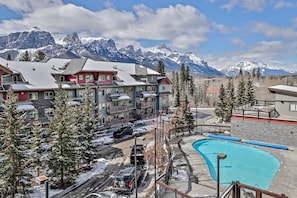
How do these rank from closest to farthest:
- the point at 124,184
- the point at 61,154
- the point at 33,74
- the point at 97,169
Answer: the point at 124,184
the point at 61,154
the point at 97,169
the point at 33,74

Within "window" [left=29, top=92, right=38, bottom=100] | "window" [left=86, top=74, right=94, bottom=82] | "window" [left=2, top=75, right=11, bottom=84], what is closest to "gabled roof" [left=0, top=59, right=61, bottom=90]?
"window" [left=29, top=92, right=38, bottom=100]

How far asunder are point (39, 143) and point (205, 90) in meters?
67.5

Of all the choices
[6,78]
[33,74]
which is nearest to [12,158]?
[6,78]

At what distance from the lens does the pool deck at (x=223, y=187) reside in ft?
49.2

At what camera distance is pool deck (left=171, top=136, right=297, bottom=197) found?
15.0 m

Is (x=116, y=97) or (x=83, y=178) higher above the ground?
(x=116, y=97)

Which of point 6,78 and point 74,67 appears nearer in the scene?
point 6,78

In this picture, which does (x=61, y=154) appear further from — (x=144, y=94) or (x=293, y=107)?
(x=144, y=94)

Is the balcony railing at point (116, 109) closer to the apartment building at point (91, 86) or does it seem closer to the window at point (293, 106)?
the apartment building at point (91, 86)

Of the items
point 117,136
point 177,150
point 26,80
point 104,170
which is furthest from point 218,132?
point 26,80

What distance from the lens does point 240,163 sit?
22578mm

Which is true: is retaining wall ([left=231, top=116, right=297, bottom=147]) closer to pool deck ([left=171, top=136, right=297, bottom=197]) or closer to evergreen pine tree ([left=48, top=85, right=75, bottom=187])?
pool deck ([left=171, top=136, right=297, bottom=197])

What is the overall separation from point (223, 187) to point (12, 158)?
45.5ft

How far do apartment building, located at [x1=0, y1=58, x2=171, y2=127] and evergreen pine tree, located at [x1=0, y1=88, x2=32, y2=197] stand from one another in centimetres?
794
